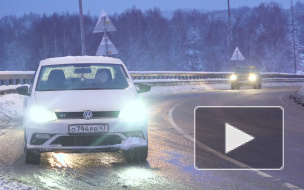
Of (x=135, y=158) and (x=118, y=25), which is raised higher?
(x=118, y=25)

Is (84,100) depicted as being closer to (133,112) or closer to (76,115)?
(76,115)

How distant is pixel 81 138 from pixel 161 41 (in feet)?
363

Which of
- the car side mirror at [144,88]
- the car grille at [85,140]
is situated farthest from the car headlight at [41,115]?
the car side mirror at [144,88]

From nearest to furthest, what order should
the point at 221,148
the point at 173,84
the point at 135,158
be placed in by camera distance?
the point at 135,158
the point at 221,148
the point at 173,84

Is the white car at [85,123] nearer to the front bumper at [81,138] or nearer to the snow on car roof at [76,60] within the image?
the front bumper at [81,138]

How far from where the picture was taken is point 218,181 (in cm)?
633

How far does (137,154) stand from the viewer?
25.8ft

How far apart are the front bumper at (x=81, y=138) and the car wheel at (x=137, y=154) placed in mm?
172

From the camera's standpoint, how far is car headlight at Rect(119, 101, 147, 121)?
7680mm

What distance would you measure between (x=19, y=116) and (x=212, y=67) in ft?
374

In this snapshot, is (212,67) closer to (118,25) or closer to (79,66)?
(118,25)

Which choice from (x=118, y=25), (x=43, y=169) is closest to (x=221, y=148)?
(x=43, y=169)

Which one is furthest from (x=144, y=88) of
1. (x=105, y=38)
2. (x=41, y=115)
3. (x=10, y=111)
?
(x=105, y=38)

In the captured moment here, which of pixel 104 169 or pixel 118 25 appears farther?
pixel 118 25
